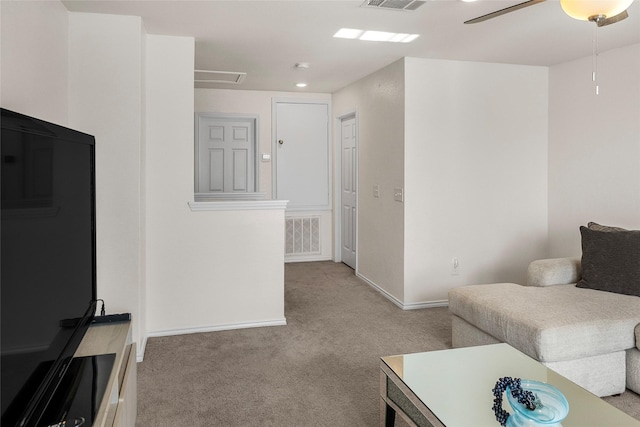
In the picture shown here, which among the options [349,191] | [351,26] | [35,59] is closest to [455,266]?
[349,191]

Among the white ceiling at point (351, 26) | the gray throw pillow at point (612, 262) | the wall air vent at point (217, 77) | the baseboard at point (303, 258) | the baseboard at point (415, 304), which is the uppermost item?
the wall air vent at point (217, 77)

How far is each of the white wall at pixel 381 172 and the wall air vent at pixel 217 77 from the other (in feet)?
4.45

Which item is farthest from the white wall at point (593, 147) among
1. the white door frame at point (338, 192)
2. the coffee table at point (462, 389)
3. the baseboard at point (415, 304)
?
the white door frame at point (338, 192)

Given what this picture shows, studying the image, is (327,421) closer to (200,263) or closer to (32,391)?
(32,391)

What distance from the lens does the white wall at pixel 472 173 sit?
421 centimetres

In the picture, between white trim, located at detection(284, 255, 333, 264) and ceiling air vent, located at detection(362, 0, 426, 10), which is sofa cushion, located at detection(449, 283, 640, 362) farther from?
white trim, located at detection(284, 255, 333, 264)

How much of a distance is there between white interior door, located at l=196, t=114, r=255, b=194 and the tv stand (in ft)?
12.6

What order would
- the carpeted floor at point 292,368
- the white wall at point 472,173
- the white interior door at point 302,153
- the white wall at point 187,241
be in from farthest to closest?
the white interior door at point 302,153, the white wall at point 472,173, the white wall at point 187,241, the carpeted floor at point 292,368

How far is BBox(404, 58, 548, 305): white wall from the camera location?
4.21m

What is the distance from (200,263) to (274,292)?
656mm

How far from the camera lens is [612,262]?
3035 millimetres

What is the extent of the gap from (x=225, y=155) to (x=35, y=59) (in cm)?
371

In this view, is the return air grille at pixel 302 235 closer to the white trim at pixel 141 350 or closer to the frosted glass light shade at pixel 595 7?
the white trim at pixel 141 350

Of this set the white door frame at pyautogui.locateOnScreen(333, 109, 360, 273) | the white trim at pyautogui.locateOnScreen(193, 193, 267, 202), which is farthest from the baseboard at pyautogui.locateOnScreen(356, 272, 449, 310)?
the white door frame at pyautogui.locateOnScreen(333, 109, 360, 273)
